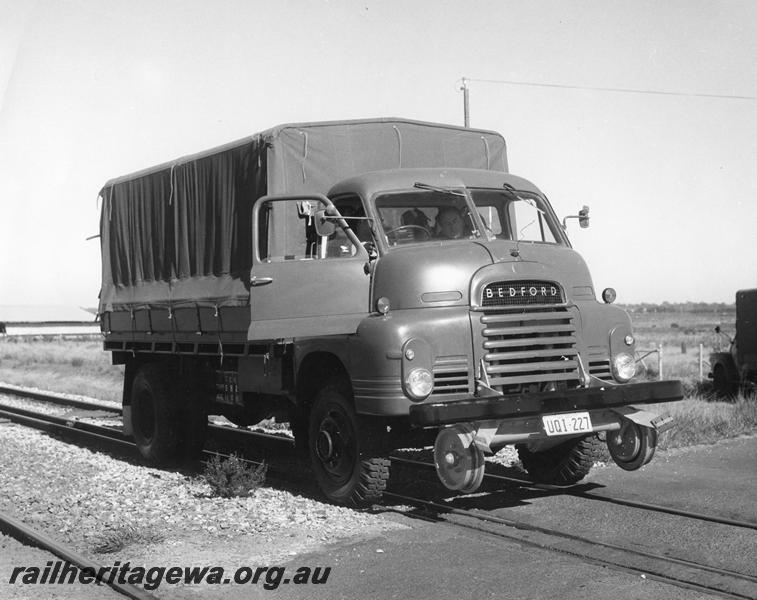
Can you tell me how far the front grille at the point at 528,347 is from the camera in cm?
810

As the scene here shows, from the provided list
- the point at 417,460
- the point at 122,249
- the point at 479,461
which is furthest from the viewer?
the point at 122,249

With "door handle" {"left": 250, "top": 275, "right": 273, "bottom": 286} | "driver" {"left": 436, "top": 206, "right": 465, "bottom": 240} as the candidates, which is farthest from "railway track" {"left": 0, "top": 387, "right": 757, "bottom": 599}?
"driver" {"left": 436, "top": 206, "right": 465, "bottom": 240}

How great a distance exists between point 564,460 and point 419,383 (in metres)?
2.42

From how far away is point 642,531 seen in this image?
7.66 m

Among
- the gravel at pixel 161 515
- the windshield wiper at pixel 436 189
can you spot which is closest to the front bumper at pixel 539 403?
the gravel at pixel 161 515

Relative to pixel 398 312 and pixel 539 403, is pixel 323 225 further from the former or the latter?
pixel 539 403

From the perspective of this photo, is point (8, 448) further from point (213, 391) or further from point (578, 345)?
point (578, 345)

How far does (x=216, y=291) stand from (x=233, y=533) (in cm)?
342

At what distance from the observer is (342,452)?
28.9ft

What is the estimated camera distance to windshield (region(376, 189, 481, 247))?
29.3 ft

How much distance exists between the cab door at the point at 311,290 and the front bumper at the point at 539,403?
1360 millimetres

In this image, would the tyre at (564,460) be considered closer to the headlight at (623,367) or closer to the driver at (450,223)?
the headlight at (623,367)

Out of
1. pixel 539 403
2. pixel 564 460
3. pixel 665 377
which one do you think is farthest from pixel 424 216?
pixel 665 377

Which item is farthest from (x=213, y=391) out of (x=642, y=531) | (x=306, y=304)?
(x=642, y=531)
